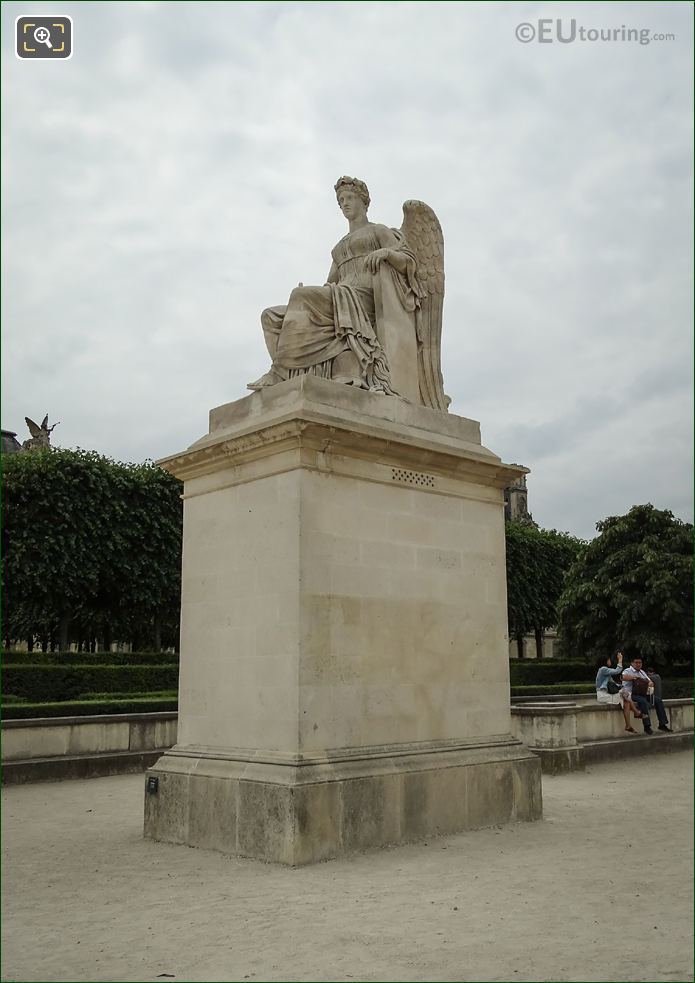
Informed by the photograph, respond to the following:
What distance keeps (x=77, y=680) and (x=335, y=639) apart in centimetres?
1771

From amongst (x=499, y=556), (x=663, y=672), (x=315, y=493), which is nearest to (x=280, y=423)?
(x=315, y=493)

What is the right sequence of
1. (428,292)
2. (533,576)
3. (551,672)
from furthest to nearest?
1. (533,576)
2. (551,672)
3. (428,292)

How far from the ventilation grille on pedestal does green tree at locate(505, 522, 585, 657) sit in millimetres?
38806

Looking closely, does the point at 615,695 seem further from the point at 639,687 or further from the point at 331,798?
the point at 331,798

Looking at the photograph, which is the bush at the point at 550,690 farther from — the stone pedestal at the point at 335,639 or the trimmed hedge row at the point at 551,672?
the stone pedestal at the point at 335,639

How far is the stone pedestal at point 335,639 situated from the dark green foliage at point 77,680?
15.0 m

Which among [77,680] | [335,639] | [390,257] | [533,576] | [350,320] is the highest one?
[390,257]

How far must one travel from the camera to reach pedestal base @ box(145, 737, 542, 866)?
7.79m

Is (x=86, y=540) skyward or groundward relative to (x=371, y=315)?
groundward

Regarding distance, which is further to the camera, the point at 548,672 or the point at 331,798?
the point at 548,672

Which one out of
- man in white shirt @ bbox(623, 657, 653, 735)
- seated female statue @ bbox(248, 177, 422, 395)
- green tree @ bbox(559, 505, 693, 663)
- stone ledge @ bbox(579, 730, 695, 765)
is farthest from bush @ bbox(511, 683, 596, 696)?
seated female statue @ bbox(248, 177, 422, 395)

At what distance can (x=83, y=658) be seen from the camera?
29.0 metres

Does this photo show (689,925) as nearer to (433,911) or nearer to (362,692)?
(433,911)

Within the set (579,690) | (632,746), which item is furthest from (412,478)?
(579,690)
